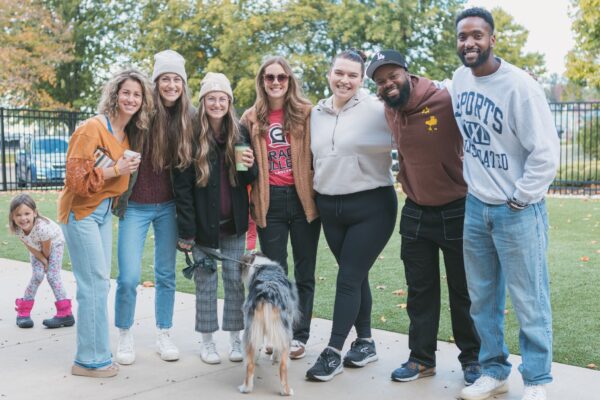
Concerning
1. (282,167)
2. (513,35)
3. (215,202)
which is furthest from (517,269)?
(513,35)

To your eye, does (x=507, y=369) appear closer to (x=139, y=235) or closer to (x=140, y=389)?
(x=140, y=389)

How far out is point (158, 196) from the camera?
4680mm

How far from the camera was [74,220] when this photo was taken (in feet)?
13.9

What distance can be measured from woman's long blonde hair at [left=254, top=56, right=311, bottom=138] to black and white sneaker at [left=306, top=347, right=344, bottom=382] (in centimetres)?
154

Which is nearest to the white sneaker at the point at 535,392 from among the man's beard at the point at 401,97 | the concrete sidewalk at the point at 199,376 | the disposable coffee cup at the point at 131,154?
the concrete sidewalk at the point at 199,376

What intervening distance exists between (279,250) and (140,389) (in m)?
1.30

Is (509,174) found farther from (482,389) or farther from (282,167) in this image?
(282,167)

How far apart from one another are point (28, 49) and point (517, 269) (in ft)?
92.9

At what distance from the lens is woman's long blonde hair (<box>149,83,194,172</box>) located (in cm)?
453

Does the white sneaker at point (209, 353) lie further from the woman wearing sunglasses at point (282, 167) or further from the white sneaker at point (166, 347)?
the woman wearing sunglasses at point (282, 167)

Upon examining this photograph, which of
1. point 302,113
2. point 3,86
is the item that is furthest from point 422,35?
point 302,113

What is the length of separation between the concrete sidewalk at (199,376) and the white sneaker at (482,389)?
0.23 feet

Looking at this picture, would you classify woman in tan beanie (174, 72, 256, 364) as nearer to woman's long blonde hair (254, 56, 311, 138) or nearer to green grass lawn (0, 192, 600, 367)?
woman's long blonde hair (254, 56, 311, 138)

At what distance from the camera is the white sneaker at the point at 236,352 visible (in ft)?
15.6
